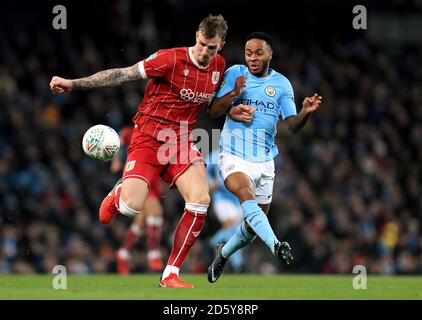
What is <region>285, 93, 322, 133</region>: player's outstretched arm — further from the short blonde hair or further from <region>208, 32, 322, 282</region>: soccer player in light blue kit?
the short blonde hair

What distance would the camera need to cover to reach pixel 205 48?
9.15 m

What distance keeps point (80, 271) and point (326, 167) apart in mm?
6200

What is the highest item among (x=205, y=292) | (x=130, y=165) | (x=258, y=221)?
(x=130, y=165)

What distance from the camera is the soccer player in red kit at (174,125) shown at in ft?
30.0

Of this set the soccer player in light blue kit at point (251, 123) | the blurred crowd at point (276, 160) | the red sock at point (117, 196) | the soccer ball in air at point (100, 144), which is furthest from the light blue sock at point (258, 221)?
the blurred crowd at point (276, 160)

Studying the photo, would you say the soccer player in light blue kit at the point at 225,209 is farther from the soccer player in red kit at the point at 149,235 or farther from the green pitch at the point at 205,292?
the green pitch at the point at 205,292

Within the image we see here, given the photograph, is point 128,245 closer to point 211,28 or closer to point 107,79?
point 107,79

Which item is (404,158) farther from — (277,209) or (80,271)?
(80,271)

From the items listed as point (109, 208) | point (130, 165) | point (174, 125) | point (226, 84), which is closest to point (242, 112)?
point (226, 84)

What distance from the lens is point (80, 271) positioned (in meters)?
16.4

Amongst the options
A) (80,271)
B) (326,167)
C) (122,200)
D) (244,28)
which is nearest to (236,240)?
(122,200)

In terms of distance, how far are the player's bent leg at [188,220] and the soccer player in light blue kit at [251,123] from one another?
1.71 feet

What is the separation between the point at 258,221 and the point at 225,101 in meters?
1.26
